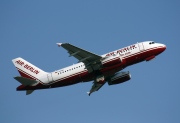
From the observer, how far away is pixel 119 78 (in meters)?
66.9

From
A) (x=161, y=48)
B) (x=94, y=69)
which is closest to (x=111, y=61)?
(x=94, y=69)

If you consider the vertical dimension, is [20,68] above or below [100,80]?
above

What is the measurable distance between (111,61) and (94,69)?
328 centimetres

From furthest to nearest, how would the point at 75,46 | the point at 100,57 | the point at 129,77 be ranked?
the point at 129,77
the point at 100,57
the point at 75,46

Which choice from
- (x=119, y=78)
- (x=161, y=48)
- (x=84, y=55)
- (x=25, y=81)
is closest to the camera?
(x=84, y=55)

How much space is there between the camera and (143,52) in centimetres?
6356

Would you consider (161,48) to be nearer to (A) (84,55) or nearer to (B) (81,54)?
(A) (84,55)

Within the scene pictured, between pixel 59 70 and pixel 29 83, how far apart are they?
218 inches

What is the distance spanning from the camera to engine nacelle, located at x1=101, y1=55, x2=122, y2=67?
61.8m

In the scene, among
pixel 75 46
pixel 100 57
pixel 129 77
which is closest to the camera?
pixel 75 46

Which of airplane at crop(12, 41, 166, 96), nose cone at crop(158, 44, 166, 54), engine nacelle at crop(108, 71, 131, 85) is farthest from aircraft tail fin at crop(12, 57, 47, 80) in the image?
nose cone at crop(158, 44, 166, 54)

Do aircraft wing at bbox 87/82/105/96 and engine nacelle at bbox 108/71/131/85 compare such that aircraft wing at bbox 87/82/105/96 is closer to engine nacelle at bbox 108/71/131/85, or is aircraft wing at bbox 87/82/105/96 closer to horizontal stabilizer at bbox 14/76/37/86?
engine nacelle at bbox 108/71/131/85

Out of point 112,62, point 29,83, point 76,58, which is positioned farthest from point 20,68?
point 112,62

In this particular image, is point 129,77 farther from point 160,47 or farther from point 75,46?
point 75,46
